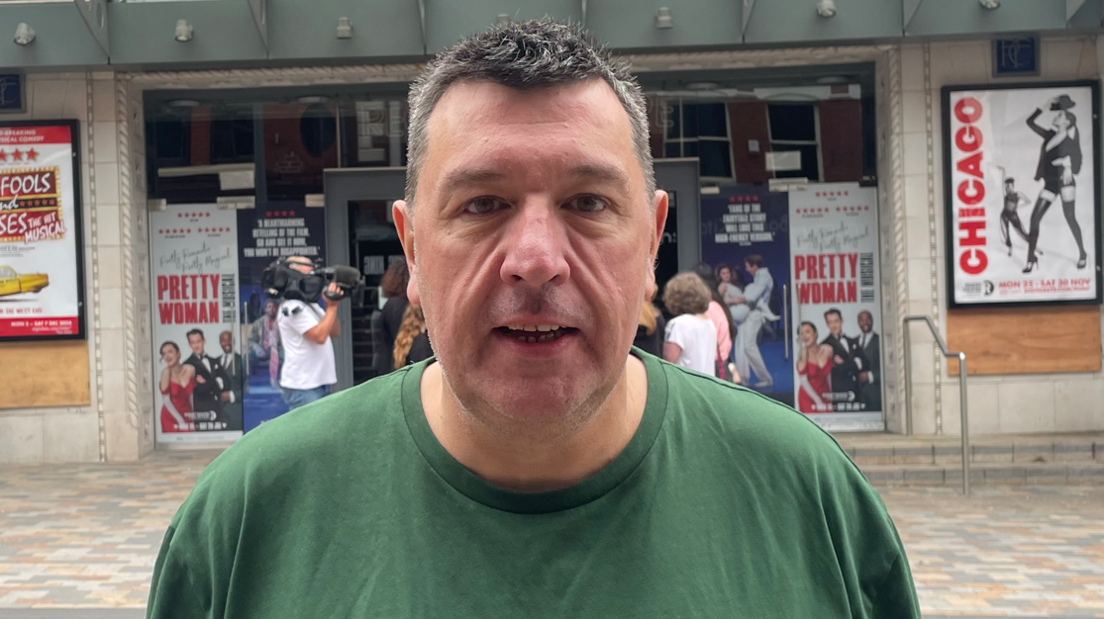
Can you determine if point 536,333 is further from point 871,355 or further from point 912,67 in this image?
point 871,355

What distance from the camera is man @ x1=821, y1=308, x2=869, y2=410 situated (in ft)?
40.1

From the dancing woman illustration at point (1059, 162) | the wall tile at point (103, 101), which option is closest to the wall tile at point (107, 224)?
the wall tile at point (103, 101)

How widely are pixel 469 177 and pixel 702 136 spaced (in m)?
11.0

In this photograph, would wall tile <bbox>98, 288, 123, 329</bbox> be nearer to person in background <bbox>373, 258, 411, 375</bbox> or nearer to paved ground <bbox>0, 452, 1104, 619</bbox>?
paved ground <bbox>0, 452, 1104, 619</bbox>

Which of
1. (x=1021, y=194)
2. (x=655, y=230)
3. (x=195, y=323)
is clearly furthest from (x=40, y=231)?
(x=655, y=230)

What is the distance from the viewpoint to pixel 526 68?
1508 millimetres

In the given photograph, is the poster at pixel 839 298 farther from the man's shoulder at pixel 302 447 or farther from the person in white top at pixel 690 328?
the man's shoulder at pixel 302 447

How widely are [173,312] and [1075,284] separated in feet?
30.3

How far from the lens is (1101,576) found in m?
6.91

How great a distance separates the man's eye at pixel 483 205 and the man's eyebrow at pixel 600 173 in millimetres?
107

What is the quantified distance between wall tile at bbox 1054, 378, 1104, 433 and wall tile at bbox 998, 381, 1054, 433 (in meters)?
0.08

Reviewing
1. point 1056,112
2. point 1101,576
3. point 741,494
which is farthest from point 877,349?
point 741,494

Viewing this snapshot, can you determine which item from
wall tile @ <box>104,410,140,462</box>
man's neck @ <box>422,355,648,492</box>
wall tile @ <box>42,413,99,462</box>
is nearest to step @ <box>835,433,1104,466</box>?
wall tile @ <box>104,410,140,462</box>

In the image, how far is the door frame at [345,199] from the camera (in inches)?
483
